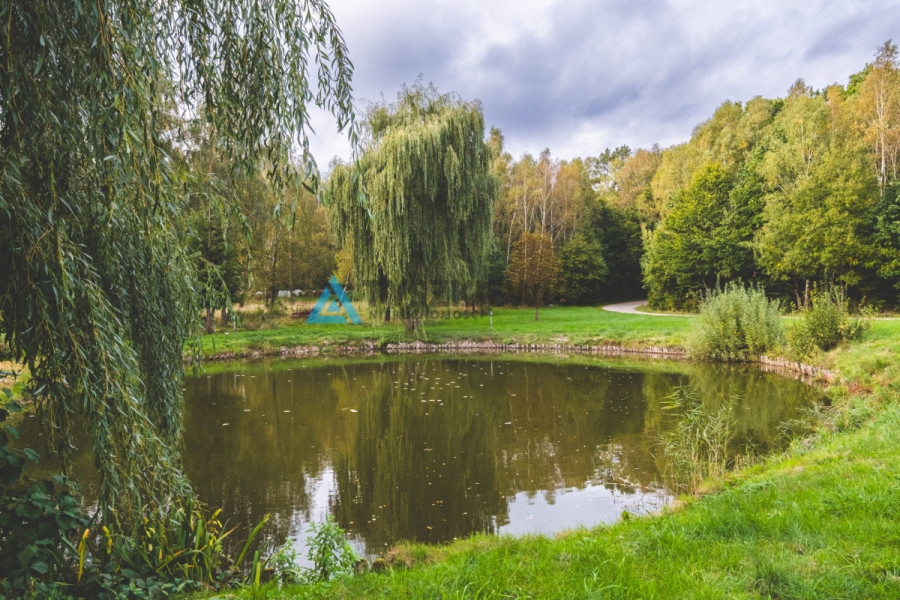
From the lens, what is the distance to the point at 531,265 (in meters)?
24.5

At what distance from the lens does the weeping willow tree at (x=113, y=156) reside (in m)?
2.31

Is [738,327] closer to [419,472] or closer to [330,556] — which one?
[419,472]

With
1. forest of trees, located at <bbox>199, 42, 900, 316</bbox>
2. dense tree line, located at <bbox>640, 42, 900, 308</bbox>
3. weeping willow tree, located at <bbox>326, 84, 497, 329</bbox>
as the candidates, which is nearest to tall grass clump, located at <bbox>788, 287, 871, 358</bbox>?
forest of trees, located at <bbox>199, 42, 900, 316</bbox>

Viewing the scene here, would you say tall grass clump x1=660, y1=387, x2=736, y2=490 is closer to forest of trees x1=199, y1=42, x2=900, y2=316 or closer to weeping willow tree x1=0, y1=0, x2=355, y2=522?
weeping willow tree x1=0, y1=0, x2=355, y2=522

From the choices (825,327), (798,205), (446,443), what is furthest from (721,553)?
(798,205)

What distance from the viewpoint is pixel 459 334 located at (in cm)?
1938

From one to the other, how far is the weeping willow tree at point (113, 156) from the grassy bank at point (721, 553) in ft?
4.59

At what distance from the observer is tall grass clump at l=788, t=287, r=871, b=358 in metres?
11.7

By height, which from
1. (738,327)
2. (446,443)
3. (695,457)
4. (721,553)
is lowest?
(446,443)

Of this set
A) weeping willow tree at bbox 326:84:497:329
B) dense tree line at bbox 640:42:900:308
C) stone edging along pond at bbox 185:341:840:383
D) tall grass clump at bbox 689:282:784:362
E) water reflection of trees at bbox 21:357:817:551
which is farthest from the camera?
dense tree line at bbox 640:42:900:308

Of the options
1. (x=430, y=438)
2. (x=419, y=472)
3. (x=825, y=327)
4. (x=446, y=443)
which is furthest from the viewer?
(x=825, y=327)

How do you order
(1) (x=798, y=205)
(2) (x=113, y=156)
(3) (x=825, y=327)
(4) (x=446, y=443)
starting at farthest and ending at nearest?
(1) (x=798, y=205) → (3) (x=825, y=327) → (4) (x=446, y=443) → (2) (x=113, y=156)

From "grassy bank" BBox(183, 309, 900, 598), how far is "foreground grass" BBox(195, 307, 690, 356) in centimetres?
1293

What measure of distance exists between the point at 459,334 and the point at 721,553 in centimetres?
1637
